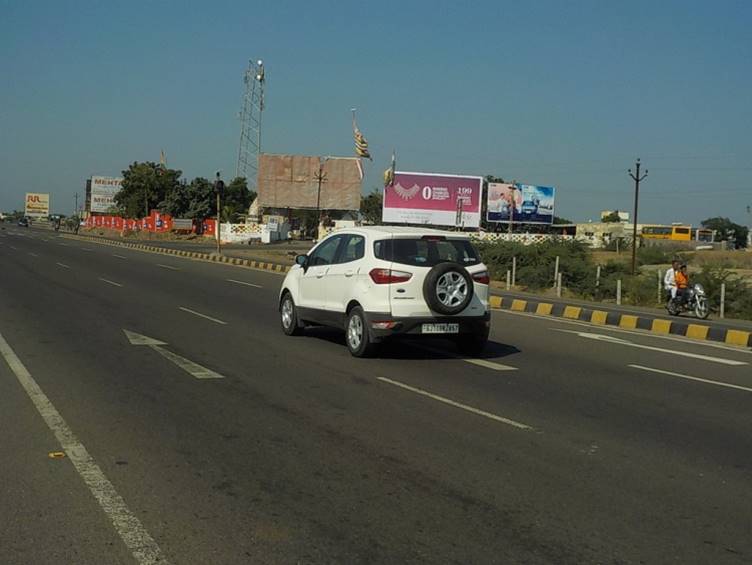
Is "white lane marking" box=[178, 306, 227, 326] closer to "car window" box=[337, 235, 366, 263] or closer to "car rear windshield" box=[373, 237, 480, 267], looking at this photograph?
"car window" box=[337, 235, 366, 263]

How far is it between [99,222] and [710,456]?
107 metres

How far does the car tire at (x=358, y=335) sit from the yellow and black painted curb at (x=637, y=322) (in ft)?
20.5

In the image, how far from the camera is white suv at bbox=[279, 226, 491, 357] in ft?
35.1

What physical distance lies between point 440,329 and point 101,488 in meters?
6.10

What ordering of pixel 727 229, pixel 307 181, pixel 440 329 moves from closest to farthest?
pixel 440 329 → pixel 307 181 → pixel 727 229

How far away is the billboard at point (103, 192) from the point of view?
13300 centimetres

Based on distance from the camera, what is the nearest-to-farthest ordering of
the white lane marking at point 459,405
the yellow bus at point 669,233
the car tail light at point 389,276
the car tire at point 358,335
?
the white lane marking at point 459,405 → the car tail light at point 389,276 → the car tire at point 358,335 → the yellow bus at point 669,233

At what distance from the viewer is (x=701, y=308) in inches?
877

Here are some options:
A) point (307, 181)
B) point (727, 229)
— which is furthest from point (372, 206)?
point (727, 229)

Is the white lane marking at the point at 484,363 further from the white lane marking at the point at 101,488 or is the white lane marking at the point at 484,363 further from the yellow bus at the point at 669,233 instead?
the yellow bus at the point at 669,233

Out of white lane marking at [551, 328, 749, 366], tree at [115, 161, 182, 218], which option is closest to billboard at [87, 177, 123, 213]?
tree at [115, 161, 182, 218]

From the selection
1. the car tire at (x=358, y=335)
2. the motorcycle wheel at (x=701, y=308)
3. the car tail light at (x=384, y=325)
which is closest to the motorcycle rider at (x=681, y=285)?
the motorcycle wheel at (x=701, y=308)

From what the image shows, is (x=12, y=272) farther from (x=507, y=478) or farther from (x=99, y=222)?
(x=99, y=222)

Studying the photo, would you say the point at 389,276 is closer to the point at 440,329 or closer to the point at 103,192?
the point at 440,329
